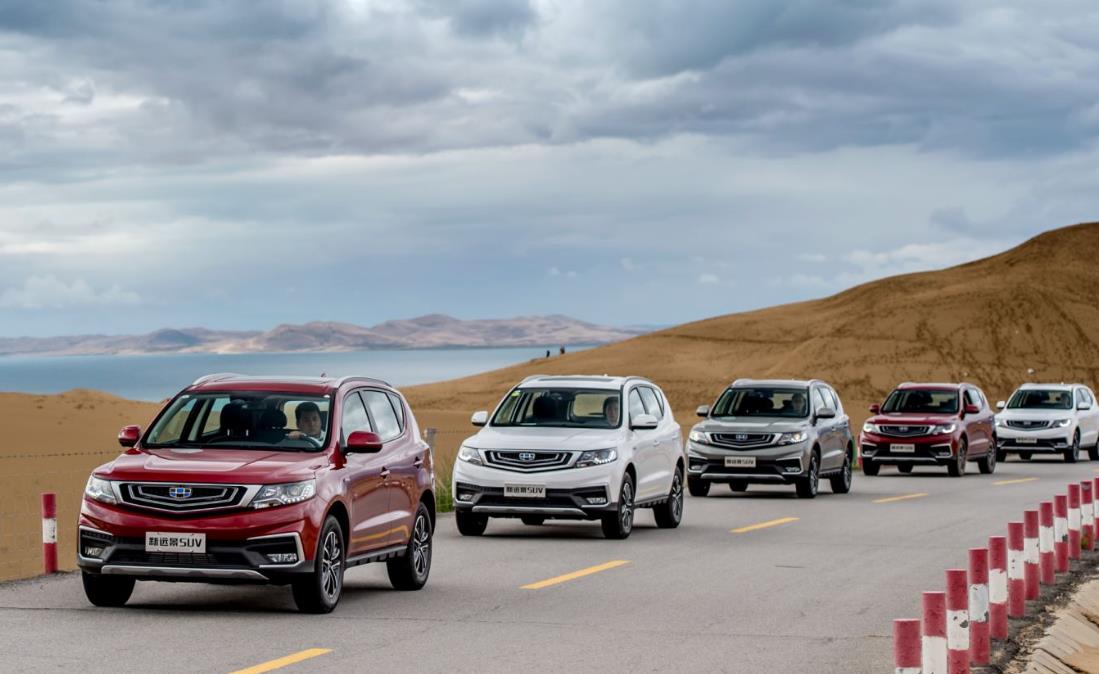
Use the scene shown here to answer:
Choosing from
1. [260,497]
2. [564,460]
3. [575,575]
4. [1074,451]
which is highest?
[260,497]

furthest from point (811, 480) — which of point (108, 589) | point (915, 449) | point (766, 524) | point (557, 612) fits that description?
point (108, 589)

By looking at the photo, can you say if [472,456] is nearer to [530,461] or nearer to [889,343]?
[530,461]

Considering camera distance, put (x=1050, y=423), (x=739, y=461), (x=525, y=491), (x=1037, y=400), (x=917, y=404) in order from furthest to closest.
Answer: (x=1037, y=400)
(x=1050, y=423)
(x=917, y=404)
(x=739, y=461)
(x=525, y=491)

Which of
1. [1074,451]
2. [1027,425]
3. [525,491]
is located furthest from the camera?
[1027,425]

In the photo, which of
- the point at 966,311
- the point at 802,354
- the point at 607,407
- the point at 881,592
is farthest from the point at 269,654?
the point at 966,311

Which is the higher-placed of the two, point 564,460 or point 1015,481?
point 564,460

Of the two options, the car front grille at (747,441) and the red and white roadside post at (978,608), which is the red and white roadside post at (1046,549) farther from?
the car front grille at (747,441)

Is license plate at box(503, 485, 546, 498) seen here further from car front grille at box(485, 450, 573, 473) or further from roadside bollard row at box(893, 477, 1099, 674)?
roadside bollard row at box(893, 477, 1099, 674)

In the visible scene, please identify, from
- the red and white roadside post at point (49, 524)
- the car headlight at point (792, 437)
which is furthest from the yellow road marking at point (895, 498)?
the red and white roadside post at point (49, 524)

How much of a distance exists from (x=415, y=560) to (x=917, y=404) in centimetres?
2402

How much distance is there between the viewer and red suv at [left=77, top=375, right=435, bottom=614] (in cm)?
1274

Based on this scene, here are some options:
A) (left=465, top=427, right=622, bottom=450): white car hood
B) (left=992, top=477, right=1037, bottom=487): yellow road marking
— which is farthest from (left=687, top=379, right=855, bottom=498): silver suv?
(left=465, top=427, right=622, bottom=450): white car hood

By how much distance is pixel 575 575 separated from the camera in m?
16.4

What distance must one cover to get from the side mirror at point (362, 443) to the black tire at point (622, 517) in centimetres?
657
